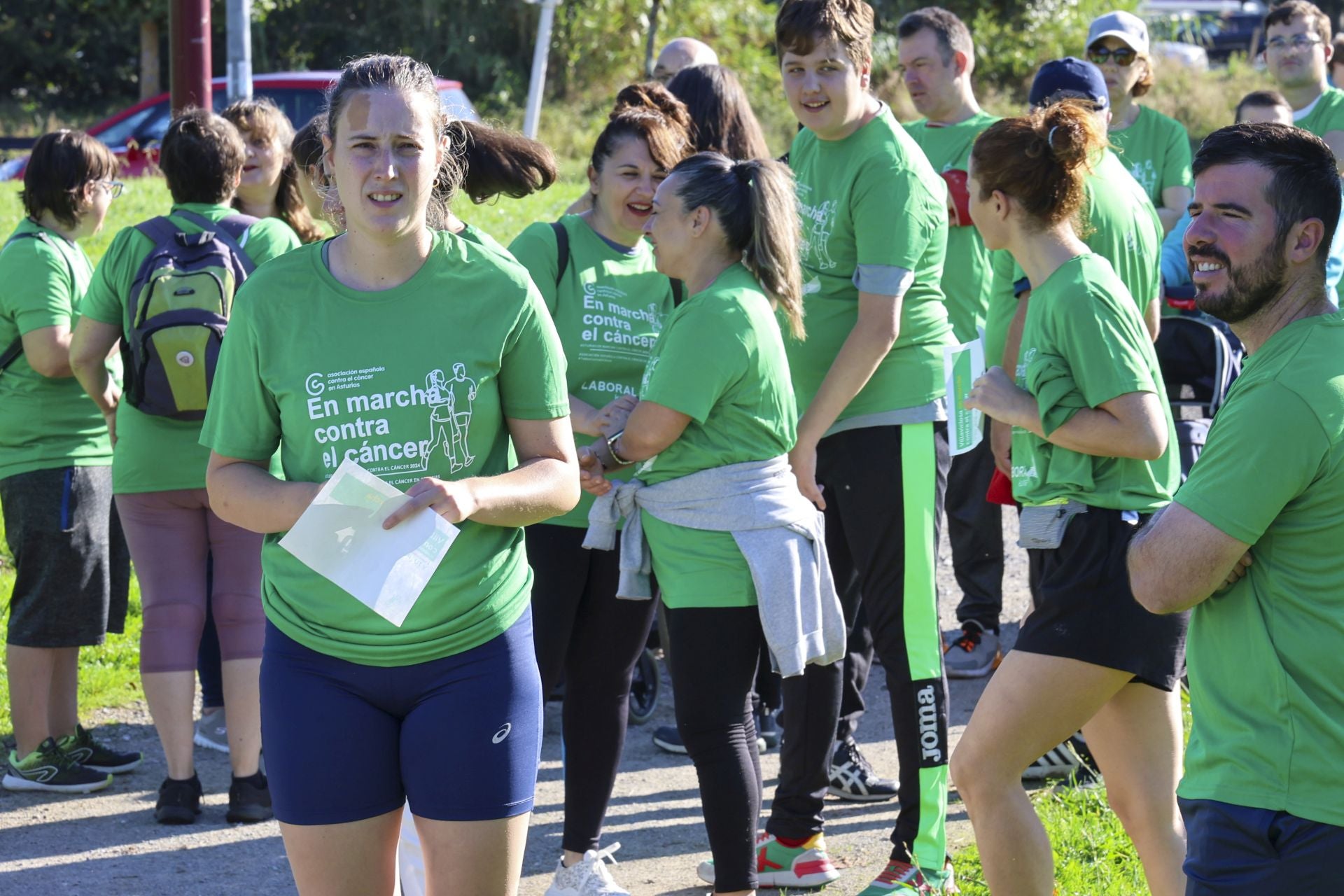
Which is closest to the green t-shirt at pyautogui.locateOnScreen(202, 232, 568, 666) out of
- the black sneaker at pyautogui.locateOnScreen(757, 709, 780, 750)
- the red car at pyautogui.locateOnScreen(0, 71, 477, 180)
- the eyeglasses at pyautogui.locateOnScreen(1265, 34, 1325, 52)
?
the black sneaker at pyautogui.locateOnScreen(757, 709, 780, 750)

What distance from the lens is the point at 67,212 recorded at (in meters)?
5.07

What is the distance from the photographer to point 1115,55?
21.4ft

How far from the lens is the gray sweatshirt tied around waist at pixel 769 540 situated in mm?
3768

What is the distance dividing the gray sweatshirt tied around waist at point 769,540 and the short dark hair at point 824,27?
125cm

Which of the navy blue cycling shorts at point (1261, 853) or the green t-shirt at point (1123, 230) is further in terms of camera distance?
the green t-shirt at point (1123, 230)

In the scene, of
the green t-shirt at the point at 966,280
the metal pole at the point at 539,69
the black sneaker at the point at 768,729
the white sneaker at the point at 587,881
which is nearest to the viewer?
the white sneaker at the point at 587,881

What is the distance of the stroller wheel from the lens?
5793 mm

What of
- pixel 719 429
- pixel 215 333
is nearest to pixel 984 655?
pixel 719 429

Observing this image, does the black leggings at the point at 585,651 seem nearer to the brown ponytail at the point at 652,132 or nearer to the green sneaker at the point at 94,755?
the brown ponytail at the point at 652,132

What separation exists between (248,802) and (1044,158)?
314 centimetres

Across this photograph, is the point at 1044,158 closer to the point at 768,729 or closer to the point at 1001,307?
the point at 1001,307

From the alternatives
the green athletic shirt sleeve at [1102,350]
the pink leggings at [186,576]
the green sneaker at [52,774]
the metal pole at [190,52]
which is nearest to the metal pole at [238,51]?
the metal pole at [190,52]

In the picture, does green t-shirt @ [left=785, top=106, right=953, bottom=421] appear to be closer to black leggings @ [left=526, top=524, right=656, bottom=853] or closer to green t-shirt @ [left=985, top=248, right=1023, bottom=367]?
green t-shirt @ [left=985, top=248, right=1023, bottom=367]

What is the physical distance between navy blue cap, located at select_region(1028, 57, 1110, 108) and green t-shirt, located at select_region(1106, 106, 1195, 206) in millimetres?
2043
